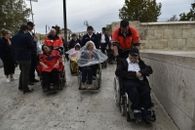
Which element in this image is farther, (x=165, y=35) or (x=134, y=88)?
(x=165, y=35)

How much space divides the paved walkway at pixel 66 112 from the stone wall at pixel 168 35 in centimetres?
556

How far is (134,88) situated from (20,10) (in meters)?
38.6

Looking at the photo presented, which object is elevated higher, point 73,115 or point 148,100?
point 148,100

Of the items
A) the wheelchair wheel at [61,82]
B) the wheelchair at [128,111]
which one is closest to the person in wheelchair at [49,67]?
the wheelchair wheel at [61,82]

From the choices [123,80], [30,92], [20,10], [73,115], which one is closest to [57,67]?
[30,92]

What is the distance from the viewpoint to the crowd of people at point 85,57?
6043mm

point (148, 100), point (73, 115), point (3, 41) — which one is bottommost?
point (73, 115)

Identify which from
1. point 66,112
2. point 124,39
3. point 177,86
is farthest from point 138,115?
point 124,39

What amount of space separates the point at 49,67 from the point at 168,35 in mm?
7010

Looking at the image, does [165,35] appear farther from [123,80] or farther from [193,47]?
[123,80]

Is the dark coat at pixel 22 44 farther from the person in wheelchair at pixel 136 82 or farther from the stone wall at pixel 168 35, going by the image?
the stone wall at pixel 168 35

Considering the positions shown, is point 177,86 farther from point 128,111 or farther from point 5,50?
point 5,50

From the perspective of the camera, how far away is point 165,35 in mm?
13977

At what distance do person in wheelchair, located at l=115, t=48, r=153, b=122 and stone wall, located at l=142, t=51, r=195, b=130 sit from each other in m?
0.43
